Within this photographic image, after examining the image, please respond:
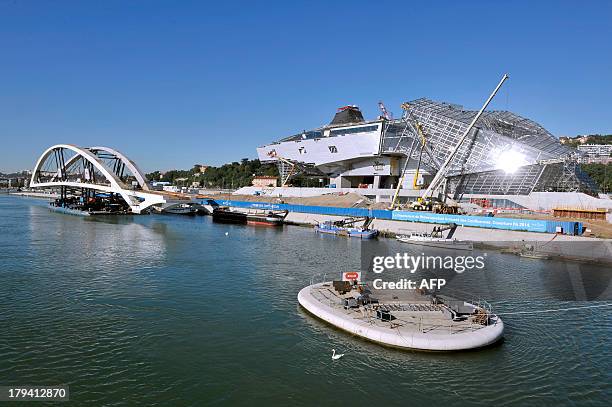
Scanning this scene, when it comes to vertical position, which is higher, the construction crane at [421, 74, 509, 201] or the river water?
the construction crane at [421, 74, 509, 201]

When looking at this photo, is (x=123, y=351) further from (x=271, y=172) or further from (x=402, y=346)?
(x=271, y=172)

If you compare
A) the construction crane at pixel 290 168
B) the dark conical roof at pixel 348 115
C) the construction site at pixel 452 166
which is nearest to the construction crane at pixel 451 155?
the construction site at pixel 452 166

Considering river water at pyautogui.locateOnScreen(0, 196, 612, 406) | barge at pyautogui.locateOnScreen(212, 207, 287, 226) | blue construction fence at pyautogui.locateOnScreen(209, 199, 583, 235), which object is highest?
blue construction fence at pyautogui.locateOnScreen(209, 199, 583, 235)

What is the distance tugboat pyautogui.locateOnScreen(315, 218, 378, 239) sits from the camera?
62.8 metres

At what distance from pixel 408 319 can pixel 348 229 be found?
45483mm

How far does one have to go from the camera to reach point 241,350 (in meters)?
18.6

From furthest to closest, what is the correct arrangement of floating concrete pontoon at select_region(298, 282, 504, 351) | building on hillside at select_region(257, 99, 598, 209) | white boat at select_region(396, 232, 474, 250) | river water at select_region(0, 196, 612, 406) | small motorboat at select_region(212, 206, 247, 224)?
small motorboat at select_region(212, 206, 247, 224)
building on hillside at select_region(257, 99, 598, 209)
white boat at select_region(396, 232, 474, 250)
floating concrete pontoon at select_region(298, 282, 504, 351)
river water at select_region(0, 196, 612, 406)

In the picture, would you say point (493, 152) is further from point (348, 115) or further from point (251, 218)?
point (348, 115)

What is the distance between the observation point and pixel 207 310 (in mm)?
24422

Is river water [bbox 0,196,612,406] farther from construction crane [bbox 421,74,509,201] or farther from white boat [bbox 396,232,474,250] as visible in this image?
construction crane [bbox 421,74,509,201]

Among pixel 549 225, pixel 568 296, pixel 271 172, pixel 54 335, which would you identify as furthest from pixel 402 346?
pixel 271 172

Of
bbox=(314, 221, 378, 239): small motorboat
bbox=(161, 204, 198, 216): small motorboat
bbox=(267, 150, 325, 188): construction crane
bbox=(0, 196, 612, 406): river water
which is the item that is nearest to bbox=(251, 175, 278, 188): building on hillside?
bbox=(267, 150, 325, 188): construction crane

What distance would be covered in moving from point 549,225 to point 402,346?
45.9 meters

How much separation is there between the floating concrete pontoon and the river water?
20.3 inches
